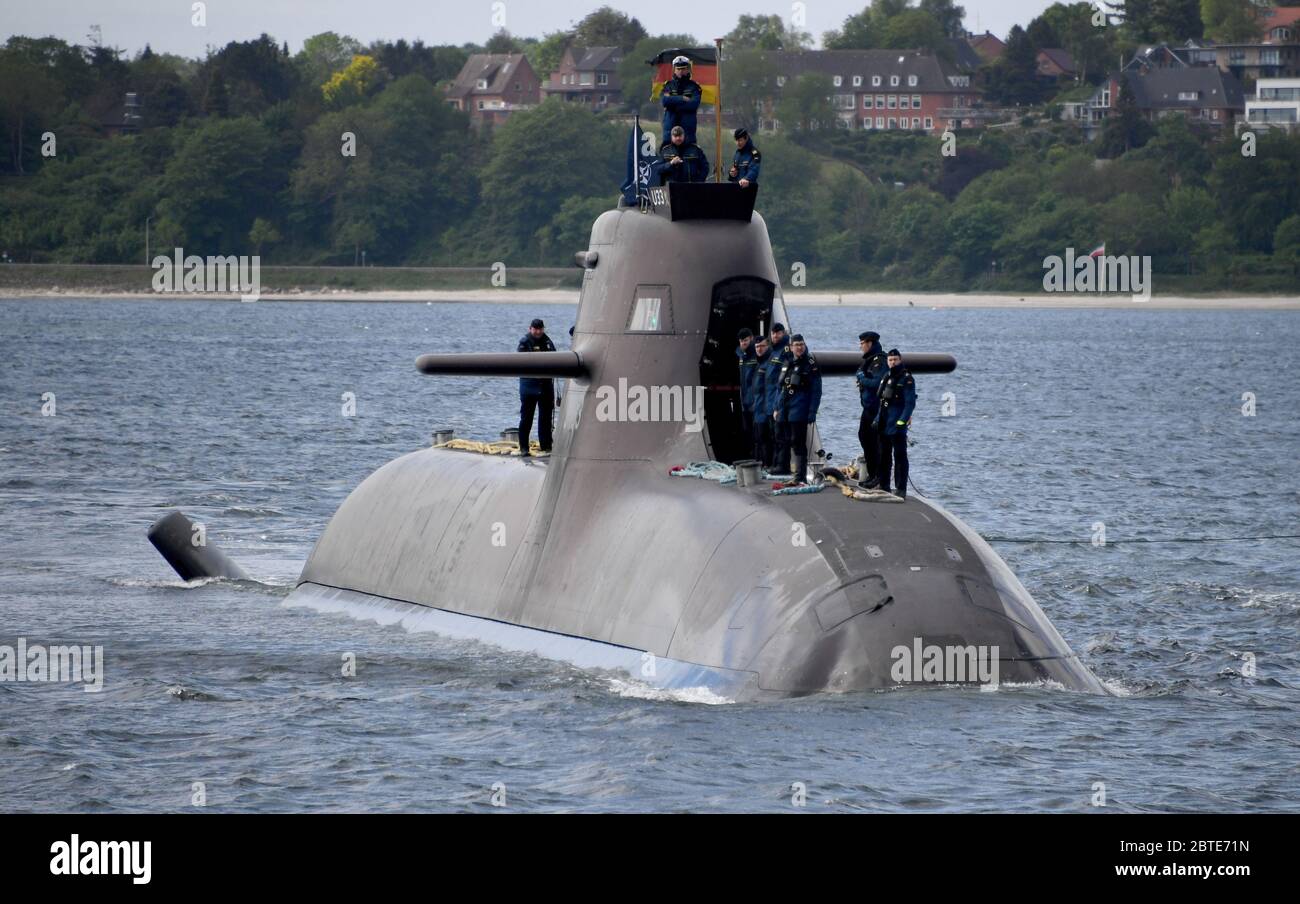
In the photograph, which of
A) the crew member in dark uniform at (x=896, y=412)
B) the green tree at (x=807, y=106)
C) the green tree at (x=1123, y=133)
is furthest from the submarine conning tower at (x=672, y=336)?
the green tree at (x=1123, y=133)

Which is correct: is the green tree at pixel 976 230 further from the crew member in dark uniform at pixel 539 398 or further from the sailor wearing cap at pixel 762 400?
the sailor wearing cap at pixel 762 400

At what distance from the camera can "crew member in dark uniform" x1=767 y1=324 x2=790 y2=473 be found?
21.1 metres

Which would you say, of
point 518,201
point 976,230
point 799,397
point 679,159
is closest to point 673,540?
point 799,397

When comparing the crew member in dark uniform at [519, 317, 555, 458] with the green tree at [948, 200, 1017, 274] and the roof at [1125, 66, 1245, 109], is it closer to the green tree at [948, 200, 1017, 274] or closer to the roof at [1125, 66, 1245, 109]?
the green tree at [948, 200, 1017, 274]

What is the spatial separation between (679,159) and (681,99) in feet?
2.60

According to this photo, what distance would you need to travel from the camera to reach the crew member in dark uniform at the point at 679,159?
76.0 ft

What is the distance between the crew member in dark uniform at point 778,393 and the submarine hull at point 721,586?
0.87 meters

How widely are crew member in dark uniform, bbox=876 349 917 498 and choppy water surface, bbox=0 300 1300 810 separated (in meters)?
3.31

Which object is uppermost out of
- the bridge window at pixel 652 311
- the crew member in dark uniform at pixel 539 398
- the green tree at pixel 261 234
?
the green tree at pixel 261 234

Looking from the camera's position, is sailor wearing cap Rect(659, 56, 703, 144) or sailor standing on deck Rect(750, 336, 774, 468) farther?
sailor wearing cap Rect(659, 56, 703, 144)

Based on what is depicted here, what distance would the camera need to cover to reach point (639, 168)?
23484mm

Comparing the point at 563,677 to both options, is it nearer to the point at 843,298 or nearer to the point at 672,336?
the point at 672,336

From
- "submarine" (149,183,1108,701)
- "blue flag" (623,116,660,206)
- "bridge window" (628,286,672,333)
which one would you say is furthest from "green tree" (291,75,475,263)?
"bridge window" (628,286,672,333)
